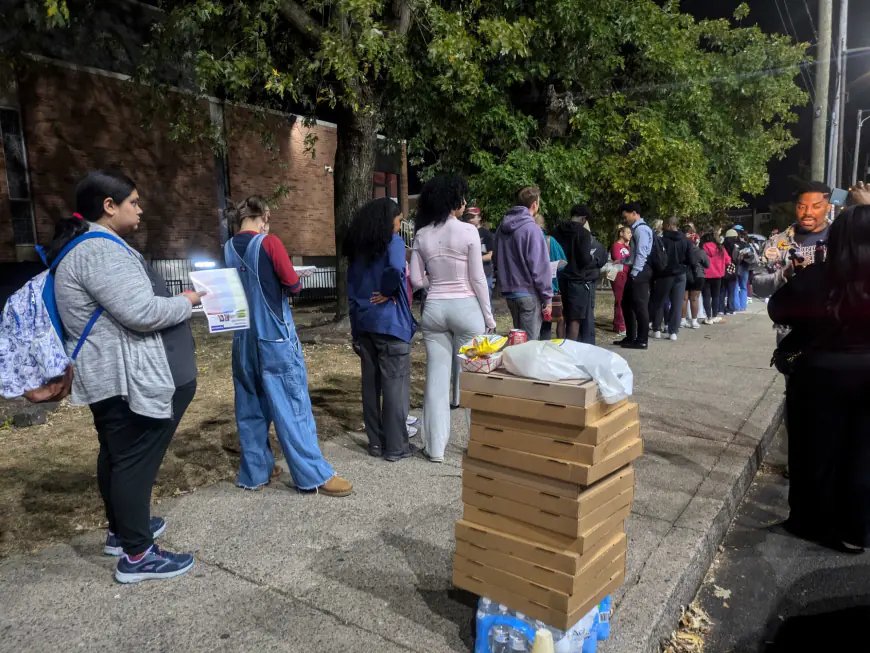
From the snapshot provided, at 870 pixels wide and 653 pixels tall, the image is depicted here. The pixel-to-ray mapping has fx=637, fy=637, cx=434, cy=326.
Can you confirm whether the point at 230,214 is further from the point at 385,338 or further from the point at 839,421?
the point at 839,421

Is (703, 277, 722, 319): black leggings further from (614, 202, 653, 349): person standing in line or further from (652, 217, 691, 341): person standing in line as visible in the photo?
(614, 202, 653, 349): person standing in line

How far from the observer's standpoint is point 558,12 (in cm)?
1294

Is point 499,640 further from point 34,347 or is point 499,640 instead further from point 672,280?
point 672,280

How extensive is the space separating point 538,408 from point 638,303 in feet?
24.8

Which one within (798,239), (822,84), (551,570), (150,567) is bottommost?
(150,567)

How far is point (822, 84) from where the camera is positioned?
13.7 m

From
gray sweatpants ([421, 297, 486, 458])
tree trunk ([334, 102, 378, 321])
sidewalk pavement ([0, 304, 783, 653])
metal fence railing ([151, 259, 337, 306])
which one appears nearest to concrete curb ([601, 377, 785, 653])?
sidewalk pavement ([0, 304, 783, 653])

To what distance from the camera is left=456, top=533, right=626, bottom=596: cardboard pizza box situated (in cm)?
221

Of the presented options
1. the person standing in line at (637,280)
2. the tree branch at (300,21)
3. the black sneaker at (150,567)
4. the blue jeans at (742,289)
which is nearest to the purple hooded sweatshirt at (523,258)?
the person standing in line at (637,280)

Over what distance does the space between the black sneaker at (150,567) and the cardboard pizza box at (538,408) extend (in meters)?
1.68

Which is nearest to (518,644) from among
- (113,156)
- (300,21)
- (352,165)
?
(352,165)

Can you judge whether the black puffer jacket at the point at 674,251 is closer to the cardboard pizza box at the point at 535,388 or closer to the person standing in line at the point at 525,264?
the person standing in line at the point at 525,264

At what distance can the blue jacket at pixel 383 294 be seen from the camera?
14.4 feet

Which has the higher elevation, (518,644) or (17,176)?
(17,176)
